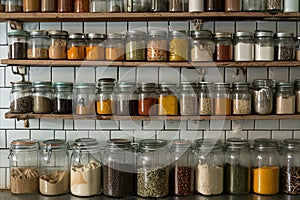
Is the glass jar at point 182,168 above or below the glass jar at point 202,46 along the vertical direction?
below

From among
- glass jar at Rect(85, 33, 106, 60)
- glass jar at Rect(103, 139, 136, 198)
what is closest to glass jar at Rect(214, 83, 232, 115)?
glass jar at Rect(103, 139, 136, 198)

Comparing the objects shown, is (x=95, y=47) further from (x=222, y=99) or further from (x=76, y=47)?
(x=222, y=99)

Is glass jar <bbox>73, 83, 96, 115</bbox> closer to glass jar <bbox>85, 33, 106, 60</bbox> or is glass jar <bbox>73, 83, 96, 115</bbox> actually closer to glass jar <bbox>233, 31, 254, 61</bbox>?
glass jar <bbox>85, 33, 106, 60</bbox>

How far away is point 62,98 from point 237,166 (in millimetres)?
980

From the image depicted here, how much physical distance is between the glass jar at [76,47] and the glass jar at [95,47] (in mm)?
26

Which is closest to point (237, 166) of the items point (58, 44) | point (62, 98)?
point (62, 98)

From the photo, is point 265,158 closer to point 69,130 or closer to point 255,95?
point 255,95

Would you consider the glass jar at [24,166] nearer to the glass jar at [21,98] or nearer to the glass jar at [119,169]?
the glass jar at [21,98]

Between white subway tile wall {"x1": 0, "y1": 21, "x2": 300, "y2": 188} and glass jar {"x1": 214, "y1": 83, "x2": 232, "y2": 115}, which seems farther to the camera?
white subway tile wall {"x1": 0, "y1": 21, "x2": 300, "y2": 188}

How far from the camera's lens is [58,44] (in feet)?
7.95

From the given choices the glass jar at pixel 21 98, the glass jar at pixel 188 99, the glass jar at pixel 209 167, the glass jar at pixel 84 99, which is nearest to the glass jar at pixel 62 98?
the glass jar at pixel 84 99

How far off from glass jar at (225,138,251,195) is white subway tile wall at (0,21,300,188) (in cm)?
16

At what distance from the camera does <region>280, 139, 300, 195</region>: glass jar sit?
2445 millimetres

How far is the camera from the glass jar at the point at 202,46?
2.39m
